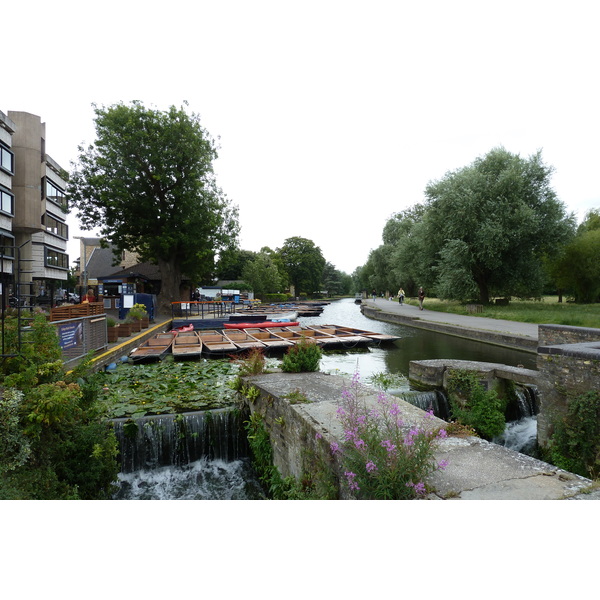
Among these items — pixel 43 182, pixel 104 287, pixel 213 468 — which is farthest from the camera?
pixel 104 287

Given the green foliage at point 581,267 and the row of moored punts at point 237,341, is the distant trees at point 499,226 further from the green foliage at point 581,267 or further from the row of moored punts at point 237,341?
the row of moored punts at point 237,341

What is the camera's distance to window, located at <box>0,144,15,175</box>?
72.4 feet

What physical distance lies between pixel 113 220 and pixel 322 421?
70.5ft

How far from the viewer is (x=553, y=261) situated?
2428 cm

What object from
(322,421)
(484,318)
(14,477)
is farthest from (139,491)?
(484,318)

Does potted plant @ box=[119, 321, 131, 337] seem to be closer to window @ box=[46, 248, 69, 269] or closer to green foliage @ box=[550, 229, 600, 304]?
window @ box=[46, 248, 69, 269]

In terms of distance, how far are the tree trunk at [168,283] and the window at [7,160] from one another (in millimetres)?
10332

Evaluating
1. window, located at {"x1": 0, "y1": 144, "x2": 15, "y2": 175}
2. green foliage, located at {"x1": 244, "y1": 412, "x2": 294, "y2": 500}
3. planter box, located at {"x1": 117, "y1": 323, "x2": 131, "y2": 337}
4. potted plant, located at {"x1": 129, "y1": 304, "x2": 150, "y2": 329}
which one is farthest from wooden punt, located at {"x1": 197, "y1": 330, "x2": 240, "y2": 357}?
window, located at {"x1": 0, "y1": 144, "x2": 15, "y2": 175}

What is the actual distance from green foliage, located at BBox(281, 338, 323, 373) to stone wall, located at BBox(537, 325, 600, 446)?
356 cm

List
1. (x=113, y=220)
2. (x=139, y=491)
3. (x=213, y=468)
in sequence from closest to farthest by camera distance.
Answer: (x=139, y=491) < (x=213, y=468) < (x=113, y=220)

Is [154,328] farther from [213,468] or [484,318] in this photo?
[484,318]

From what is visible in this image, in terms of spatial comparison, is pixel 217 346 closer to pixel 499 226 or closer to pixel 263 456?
pixel 263 456

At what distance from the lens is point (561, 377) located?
5.21 metres

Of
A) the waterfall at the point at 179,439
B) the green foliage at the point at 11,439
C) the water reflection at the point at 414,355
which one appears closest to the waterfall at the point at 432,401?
the water reflection at the point at 414,355
